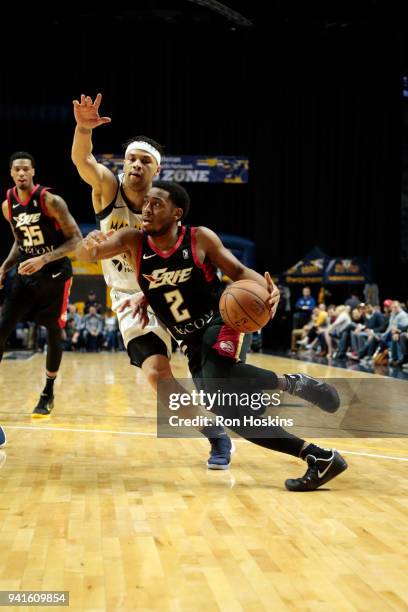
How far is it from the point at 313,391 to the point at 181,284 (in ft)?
2.96

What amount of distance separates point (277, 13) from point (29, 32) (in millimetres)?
7097

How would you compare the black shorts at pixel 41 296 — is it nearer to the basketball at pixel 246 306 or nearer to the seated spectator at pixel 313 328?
the basketball at pixel 246 306

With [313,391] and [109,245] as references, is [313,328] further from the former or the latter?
[109,245]

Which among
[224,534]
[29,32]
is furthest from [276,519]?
[29,32]

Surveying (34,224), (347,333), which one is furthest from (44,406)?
(347,333)

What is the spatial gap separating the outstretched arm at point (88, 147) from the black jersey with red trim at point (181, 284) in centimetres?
64

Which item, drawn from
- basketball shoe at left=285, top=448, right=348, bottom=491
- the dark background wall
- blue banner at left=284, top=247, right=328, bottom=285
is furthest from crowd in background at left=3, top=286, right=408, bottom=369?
basketball shoe at left=285, top=448, right=348, bottom=491

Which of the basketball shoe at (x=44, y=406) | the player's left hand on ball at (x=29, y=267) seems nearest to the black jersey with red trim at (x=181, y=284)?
the player's left hand on ball at (x=29, y=267)

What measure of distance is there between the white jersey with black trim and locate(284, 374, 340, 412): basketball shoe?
120 cm

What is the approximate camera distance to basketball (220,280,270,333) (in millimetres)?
3928

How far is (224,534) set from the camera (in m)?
3.01

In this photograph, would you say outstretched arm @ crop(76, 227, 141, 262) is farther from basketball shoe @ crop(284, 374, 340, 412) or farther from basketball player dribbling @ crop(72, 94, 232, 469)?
basketball shoe @ crop(284, 374, 340, 412)

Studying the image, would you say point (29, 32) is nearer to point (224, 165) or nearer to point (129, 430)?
point (224, 165)

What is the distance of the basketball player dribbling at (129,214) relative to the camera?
451cm
